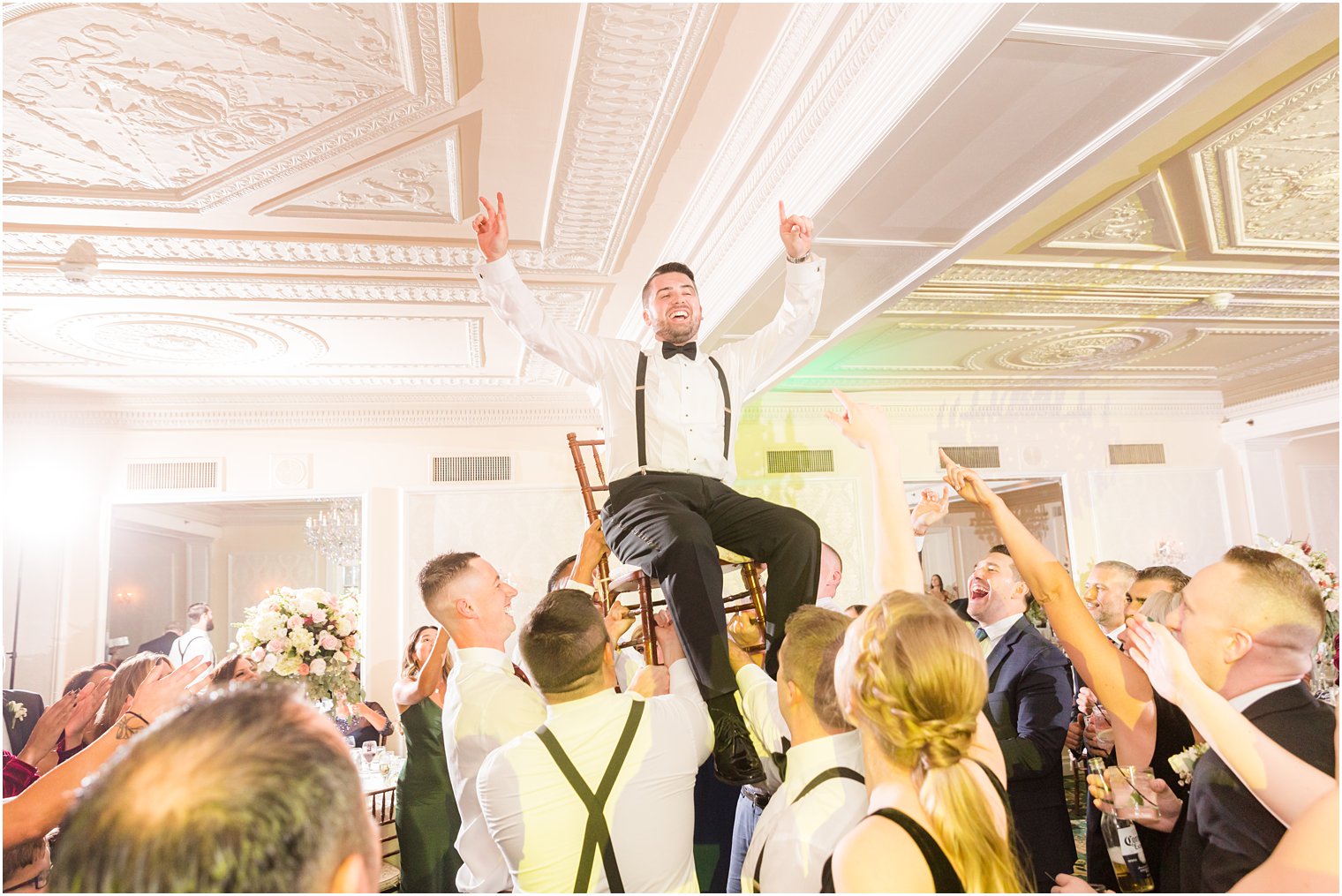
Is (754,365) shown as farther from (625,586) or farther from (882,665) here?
(882,665)

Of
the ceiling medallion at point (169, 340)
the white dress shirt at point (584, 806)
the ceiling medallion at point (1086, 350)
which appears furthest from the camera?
the ceiling medallion at point (1086, 350)

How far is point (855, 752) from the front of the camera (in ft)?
5.79

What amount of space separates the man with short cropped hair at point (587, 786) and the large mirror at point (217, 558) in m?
7.98

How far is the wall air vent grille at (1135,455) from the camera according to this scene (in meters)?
9.84

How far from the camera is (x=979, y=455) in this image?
31.4 feet

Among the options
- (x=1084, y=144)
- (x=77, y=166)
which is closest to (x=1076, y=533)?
(x=1084, y=144)

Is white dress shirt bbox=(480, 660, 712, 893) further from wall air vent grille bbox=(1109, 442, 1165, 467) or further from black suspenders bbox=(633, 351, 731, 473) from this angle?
wall air vent grille bbox=(1109, 442, 1165, 467)

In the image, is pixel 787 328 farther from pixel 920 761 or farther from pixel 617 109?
pixel 920 761

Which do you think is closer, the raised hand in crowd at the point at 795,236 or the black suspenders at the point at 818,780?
the black suspenders at the point at 818,780

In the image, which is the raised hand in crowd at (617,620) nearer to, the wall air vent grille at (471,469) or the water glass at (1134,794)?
the water glass at (1134,794)

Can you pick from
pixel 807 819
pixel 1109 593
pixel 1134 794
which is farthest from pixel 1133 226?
pixel 807 819

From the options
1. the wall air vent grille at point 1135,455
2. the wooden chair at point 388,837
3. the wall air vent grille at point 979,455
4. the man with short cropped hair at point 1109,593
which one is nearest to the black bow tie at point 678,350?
the man with short cropped hair at point 1109,593

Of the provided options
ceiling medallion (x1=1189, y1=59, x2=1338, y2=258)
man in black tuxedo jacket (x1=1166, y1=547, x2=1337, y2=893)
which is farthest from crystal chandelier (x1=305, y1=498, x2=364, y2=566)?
man in black tuxedo jacket (x1=1166, y1=547, x2=1337, y2=893)

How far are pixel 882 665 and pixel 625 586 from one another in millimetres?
1949
